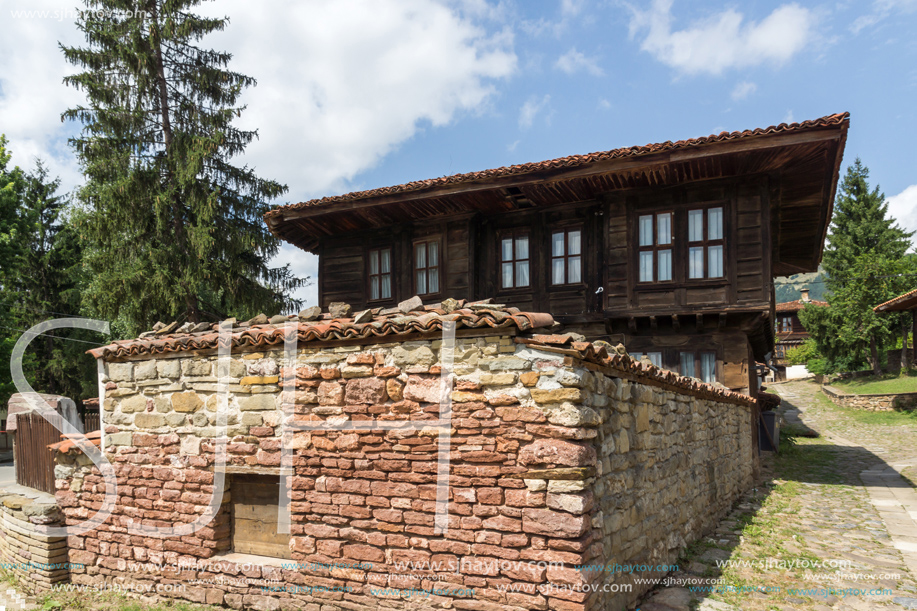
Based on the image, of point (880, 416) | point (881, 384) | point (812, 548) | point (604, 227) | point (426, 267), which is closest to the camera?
point (812, 548)

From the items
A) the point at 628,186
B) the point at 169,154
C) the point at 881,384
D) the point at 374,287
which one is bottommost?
the point at 881,384

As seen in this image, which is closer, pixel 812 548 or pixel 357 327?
pixel 357 327

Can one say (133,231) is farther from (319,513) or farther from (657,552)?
(657,552)

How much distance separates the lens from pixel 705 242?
401 inches

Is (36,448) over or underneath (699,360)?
underneath

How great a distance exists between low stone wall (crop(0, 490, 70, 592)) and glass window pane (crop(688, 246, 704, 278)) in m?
9.76

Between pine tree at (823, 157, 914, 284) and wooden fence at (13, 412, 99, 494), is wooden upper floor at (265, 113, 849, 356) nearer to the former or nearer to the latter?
wooden fence at (13, 412, 99, 494)

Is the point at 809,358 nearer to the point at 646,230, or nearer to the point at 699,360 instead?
the point at 699,360

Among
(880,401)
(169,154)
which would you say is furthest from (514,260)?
(880,401)

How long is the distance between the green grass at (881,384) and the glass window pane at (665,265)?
60.6 feet

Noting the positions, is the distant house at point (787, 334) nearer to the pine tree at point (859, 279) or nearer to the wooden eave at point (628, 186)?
the pine tree at point (859, 279)

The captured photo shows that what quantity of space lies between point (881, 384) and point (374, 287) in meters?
25.1

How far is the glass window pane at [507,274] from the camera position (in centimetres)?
1166

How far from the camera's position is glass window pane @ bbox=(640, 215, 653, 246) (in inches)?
415
